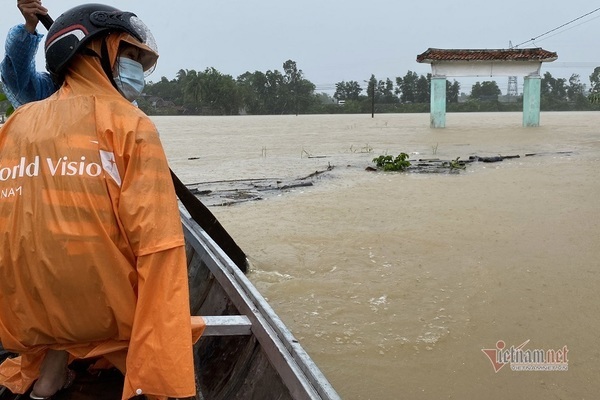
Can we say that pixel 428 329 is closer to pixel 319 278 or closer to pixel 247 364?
pixel 319 278

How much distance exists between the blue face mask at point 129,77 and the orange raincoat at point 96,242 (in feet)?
0.61

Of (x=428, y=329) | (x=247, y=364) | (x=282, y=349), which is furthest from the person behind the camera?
(x=428, y=329)

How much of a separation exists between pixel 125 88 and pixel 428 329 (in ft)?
8.25

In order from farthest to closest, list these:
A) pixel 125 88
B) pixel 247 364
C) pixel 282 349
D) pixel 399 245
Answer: pixel 399 245, pixel 247 364, pixel 282 349, pixel 125 88

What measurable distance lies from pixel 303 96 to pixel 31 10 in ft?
208

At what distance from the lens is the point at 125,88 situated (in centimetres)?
190

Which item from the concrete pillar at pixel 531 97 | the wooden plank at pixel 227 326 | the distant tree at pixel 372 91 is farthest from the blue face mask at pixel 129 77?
the distant tree at pixel 372 91

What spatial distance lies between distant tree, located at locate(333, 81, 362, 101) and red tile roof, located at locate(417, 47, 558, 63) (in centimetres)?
5081

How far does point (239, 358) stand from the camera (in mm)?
2422

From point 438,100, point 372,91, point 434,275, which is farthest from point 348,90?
point 434,275

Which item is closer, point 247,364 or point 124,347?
point 124,347

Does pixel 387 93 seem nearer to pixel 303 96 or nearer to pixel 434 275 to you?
pixel 303 96

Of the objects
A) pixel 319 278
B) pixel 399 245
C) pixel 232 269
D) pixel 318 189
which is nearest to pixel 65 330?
pixel 232 269

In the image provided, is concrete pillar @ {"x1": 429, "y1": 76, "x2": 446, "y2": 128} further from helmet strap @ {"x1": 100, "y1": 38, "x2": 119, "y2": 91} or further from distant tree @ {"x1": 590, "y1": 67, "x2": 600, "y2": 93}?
distant tree @ {"x1": 590, "y1": 67, "x2": 600, "y2": 93}
